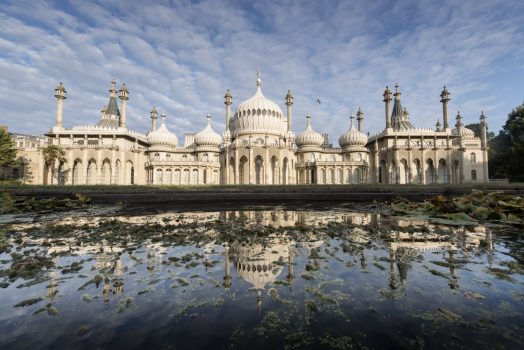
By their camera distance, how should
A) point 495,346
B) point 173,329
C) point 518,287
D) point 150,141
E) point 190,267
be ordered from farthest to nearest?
point 150,141 < point 190,267 < point 518,287 < point 173,329 < point 495,346

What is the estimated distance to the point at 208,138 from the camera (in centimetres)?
5188

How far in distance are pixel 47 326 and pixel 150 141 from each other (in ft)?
180

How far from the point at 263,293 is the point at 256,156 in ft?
131

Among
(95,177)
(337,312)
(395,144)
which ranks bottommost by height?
(337,312)

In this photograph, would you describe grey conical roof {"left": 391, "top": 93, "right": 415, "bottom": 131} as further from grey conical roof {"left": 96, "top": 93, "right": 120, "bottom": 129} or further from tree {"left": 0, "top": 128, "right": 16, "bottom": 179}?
tree {"left": 0, "top": 128, "right": 16, "bottom": 179}

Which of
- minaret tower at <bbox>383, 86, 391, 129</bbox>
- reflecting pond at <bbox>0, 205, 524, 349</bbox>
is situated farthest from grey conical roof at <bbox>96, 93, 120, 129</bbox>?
reflecting pond at <bbox>0, 205, 524, 349</bbox>

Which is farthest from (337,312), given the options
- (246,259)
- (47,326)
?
(47,326)

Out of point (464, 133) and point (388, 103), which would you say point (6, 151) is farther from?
point (464, 133)

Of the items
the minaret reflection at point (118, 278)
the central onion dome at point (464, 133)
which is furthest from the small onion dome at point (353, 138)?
the minaret reflection at point (118, 278)

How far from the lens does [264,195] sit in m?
18.4

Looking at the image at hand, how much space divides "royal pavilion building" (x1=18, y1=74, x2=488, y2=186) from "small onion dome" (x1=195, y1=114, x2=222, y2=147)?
192 millimetres

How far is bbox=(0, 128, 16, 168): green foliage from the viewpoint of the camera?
39094mm

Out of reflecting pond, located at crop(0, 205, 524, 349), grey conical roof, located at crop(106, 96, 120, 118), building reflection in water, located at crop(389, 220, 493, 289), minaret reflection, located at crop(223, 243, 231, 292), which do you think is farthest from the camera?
grey conical roof, located at crop(106, 96, 120, 118)

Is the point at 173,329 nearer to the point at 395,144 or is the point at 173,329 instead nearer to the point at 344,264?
the point at 344,264
